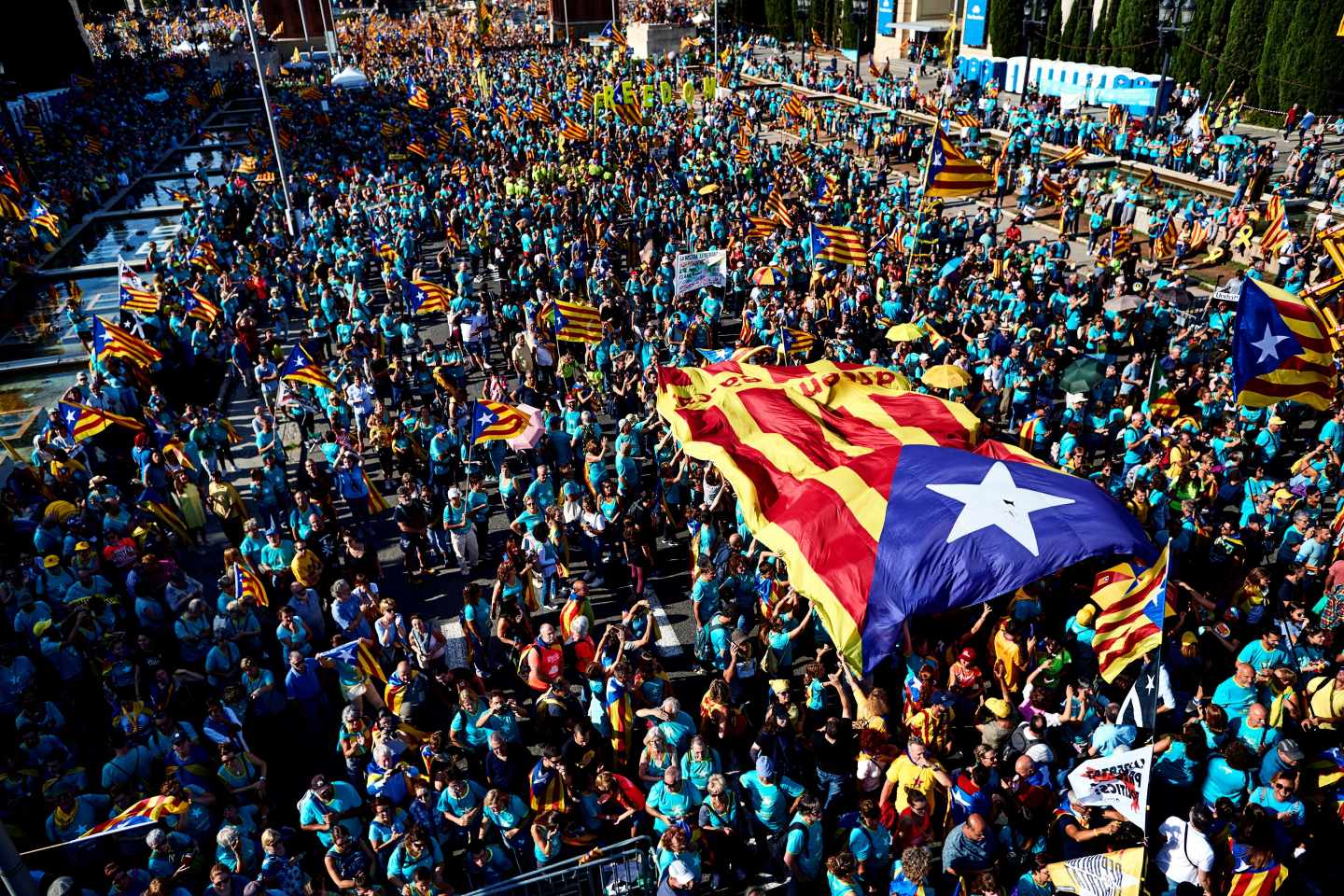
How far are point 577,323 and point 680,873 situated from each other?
9.76m

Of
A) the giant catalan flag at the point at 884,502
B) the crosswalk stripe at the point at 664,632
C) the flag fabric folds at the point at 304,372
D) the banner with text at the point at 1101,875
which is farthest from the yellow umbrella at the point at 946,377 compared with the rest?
the flag fabric folds at the point at 304,372

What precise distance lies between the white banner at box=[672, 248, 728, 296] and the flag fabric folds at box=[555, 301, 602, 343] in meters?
2.32

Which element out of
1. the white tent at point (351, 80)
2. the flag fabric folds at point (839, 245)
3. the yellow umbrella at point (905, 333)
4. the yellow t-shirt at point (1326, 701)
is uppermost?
the white tent at point (351, 80)

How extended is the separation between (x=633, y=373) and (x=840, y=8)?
61.6 metres

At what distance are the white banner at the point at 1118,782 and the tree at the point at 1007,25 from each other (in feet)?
168

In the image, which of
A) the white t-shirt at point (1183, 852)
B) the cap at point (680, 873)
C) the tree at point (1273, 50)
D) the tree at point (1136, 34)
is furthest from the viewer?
the tree at point (1136, 34)

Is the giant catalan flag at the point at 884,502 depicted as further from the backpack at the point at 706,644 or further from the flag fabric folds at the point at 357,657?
the flag fabric folds at the point at 357,657

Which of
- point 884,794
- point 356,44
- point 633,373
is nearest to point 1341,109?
point 633,373

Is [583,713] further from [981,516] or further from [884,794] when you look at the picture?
[981,516]

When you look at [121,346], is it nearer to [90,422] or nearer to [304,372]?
[90,422]

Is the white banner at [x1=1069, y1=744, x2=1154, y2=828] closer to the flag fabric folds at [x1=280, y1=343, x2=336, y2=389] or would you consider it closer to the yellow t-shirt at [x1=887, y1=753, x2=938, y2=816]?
the yellow t-shirt at [x1=887, y1=753, x2=938, y2=816]

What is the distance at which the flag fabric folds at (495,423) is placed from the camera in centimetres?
1122

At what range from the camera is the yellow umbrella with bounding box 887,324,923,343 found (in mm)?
14086

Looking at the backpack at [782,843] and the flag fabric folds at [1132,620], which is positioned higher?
the flag fabric folds at [1132,620]
